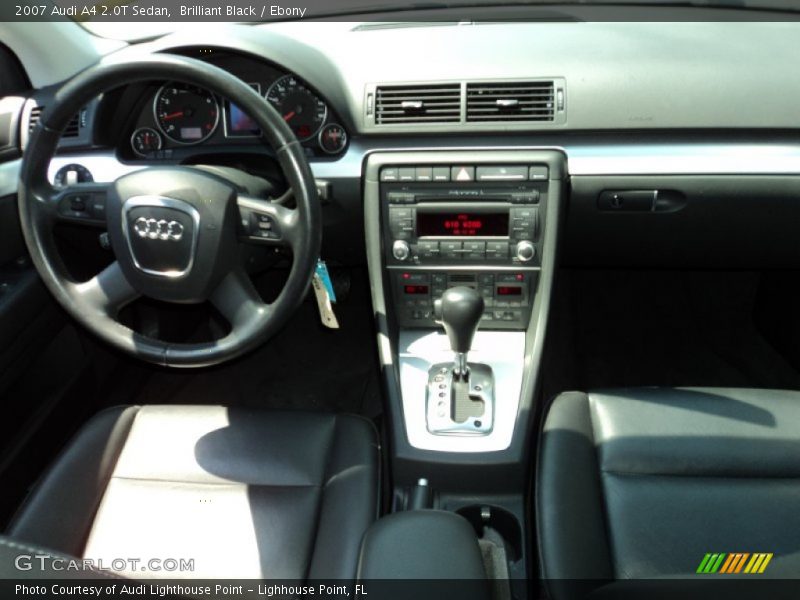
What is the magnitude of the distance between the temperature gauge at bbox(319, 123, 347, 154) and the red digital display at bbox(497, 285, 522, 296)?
539 millimetres

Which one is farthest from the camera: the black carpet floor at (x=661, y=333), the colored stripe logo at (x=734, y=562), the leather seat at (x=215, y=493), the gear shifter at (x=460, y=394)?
the black carpet floor at (x=661, y=333)

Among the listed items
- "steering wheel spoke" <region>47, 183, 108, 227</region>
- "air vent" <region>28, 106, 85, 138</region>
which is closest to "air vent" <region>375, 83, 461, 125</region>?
"steering wheel spoke" <region>47, 183, 108, 227</region>

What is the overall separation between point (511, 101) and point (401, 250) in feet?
1.47

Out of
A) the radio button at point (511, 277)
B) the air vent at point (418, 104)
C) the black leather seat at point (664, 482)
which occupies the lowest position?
the black leather seat at point (664, 482)

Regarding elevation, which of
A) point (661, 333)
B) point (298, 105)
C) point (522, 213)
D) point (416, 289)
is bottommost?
point (661, 333)

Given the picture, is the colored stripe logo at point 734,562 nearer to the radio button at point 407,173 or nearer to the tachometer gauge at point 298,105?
the radio button at point 407,173

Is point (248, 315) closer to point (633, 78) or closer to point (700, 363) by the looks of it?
point (633, 78)

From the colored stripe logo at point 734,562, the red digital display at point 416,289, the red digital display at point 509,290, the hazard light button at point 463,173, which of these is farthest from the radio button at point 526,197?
the colored stripe logo at point 734,562

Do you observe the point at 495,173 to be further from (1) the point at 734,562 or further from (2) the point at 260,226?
(1) the point at 734,562

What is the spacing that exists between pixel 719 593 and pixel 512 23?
152 centimetres

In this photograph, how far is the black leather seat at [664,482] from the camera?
4.52 feet

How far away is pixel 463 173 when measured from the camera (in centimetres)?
185

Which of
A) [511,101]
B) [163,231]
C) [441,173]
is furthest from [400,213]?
[163,231]

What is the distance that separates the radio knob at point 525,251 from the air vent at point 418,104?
0.34 m
